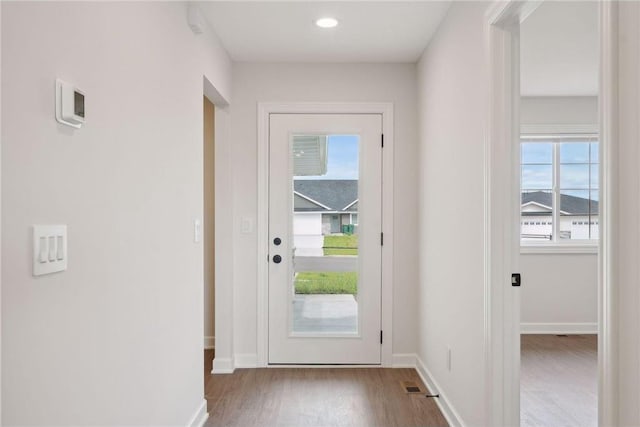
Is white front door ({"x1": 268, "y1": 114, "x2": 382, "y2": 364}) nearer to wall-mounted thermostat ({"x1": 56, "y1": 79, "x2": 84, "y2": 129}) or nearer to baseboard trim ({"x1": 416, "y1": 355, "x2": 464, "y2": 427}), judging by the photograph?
baseboard trim ({"x1": 416, "y1": 355, "x2": 464, "y2": 427})

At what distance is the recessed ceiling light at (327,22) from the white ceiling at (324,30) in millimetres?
38

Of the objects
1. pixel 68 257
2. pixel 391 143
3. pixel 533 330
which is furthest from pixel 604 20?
pixel 533 330

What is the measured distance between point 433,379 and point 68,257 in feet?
8.33

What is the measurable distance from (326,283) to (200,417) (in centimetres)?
142

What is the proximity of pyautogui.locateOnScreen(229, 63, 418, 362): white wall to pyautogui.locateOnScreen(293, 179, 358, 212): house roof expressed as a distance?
0.35 metres

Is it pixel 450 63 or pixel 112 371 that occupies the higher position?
pixel 450 63

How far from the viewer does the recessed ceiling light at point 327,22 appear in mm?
2755

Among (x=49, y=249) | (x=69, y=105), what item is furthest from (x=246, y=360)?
(x=69, y=105)

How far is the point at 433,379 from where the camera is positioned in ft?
10.0

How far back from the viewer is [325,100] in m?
3.58

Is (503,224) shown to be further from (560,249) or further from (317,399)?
(560,249)

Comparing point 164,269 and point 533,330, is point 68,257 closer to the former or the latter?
point 164,269

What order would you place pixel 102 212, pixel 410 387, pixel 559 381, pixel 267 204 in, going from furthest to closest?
1. pixel 267 204
2. pixel 559 381
3. pixel 410 387
4. pixel 102 212

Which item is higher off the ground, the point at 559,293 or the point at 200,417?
the point at 559,293
